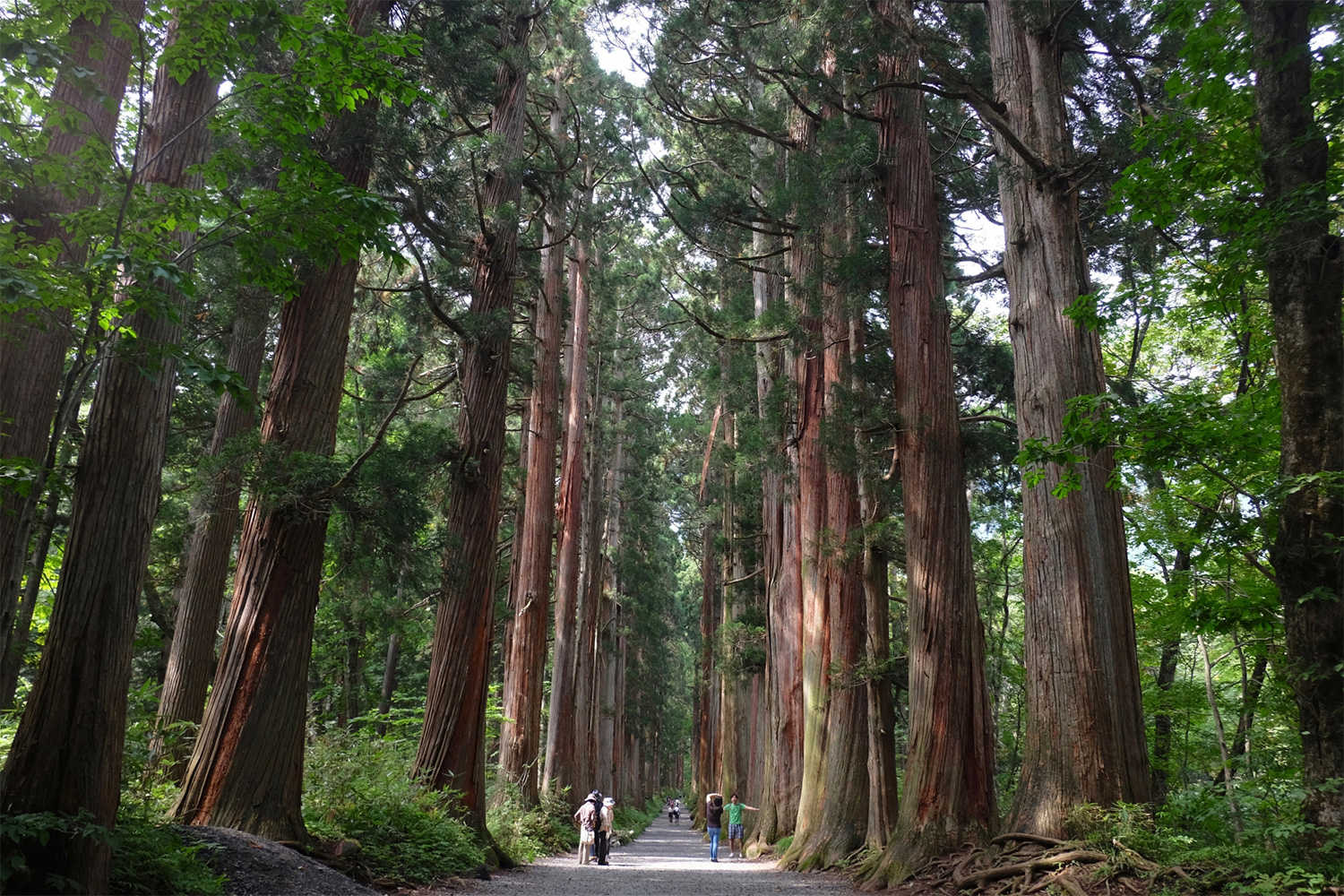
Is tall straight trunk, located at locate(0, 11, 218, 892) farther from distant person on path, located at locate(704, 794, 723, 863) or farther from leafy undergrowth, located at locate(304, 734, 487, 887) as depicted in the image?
distant person on path, located at locate(704, 794, 723, 863)

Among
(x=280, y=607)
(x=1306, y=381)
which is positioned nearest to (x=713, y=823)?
(x=280, y=607)

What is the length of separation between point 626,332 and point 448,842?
18689 mm

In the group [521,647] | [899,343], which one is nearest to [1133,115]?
[899,343]

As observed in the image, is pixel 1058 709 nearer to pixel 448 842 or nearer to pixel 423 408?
pixel 448 842

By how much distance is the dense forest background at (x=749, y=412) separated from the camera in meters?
5.06

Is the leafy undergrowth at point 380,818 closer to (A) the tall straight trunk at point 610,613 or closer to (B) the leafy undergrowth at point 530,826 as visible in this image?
(B) the leafy undergrowth at point 530,826

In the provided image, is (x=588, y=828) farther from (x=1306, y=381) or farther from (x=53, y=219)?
(x=1306, y=381)

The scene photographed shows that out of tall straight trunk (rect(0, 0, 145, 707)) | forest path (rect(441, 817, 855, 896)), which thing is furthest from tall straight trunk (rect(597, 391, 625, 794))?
tall straight trunk (rect(0, 0, 145, 707))

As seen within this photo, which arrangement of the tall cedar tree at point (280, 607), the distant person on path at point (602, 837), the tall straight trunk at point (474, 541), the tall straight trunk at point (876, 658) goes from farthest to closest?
the distant person on path at point (602, 837)
the tall straight trunk at point (876, 658)
the tall straight trunk at point (474, 541)
the tall cedar tree at point (280, 607)

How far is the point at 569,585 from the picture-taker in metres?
19.5

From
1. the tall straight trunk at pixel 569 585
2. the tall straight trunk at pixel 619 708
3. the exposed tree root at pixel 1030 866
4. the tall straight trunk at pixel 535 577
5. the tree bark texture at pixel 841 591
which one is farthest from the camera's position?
the tall straight trunk at pixel 619 708

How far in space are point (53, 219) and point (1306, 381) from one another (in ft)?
28.4

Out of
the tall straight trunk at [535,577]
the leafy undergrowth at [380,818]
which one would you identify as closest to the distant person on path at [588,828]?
the tall straight trunk at [535,577]

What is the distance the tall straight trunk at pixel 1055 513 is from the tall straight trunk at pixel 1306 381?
6.72 feet
